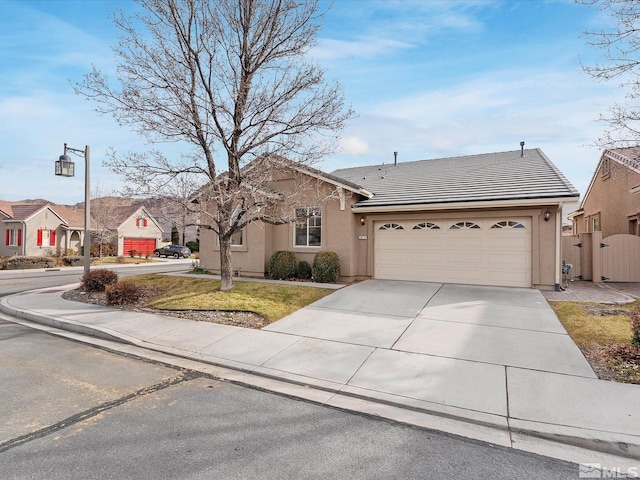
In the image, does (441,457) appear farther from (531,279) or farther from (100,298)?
(100,298)

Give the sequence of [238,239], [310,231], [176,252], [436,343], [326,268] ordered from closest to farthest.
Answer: [436,343] → [326,268] → [310,231] → [238,239] → [176,252]

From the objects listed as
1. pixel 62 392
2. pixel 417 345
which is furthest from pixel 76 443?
pixel 417 345

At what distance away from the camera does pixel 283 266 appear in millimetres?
13469

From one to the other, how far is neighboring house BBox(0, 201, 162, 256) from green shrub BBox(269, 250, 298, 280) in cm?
1924

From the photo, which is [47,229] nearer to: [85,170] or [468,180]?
[85,170]

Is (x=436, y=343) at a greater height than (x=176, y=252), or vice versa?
(x=176, y=252)

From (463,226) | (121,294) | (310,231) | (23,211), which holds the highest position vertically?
(23,211)

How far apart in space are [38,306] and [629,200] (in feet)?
75.6

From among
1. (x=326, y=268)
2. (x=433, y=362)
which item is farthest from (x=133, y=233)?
(x=433, y=362)

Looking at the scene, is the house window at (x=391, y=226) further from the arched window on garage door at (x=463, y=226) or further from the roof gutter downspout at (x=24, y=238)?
the roof gutter downspout at (x=24, y=238)

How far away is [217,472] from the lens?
2.97m

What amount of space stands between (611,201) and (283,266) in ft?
56.3

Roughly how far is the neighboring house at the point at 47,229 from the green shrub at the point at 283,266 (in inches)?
758

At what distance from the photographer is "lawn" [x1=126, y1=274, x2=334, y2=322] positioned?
870 centimetres
